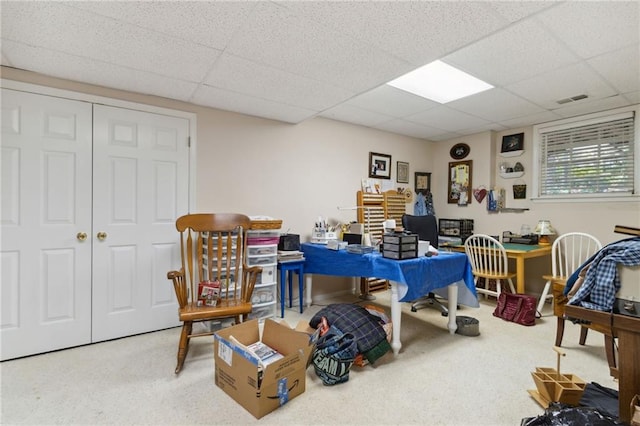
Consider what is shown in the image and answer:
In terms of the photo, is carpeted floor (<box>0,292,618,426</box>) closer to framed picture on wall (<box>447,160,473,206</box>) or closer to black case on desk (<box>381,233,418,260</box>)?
black case on desk (<box>381,233,418,260</box>)

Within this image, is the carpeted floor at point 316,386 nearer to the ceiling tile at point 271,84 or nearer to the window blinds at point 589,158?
the window blinds at point 589,158

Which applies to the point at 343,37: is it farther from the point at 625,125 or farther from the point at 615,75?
the point at 625,125

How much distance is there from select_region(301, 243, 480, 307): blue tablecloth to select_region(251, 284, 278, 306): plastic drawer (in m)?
0.55

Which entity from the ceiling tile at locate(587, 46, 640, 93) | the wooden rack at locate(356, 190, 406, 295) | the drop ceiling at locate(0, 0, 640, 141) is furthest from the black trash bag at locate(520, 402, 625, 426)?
the wooden rack at locate(356, 190, 406, 295)

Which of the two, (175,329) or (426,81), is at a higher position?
(426,81)

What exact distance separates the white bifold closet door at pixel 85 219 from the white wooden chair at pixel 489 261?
11.0ft

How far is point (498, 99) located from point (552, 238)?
2.07 metres

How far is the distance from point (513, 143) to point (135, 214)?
191 inches

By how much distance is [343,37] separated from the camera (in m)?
1.92

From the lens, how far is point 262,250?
311 cm

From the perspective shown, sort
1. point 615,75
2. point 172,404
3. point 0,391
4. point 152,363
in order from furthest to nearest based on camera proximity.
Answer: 1. point 615,75
2. point 152,363
3. point 0,391
4. point 172,404

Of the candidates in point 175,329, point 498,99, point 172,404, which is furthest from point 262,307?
point 498,99

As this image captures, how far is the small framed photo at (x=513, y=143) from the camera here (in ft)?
14.2

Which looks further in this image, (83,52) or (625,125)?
(625,125)
